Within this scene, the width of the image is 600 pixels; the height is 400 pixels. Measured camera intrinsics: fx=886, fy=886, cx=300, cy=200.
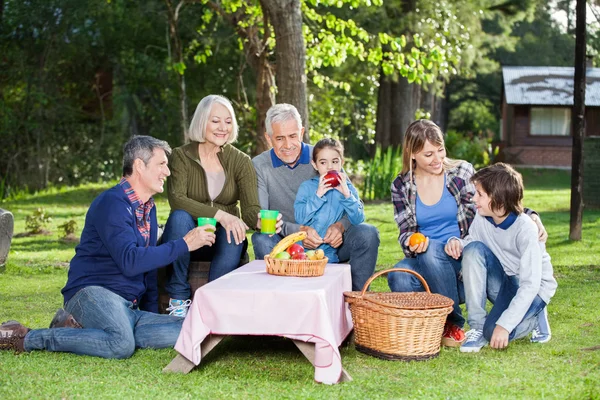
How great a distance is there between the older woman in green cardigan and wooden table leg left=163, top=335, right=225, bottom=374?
→ 112 cm

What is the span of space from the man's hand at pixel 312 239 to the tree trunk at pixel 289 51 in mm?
5670

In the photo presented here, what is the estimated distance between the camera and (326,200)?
5.91m

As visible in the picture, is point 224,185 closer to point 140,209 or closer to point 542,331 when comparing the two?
point 140,209

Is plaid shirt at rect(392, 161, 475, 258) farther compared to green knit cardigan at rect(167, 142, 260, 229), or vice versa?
green knit cardigan at rect(167, 142, 260, 229)

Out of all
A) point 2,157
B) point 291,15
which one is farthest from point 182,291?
point 2,157

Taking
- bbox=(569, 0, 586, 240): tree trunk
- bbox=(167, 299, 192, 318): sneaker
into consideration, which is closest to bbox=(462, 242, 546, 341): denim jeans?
bbox=(167, 299, 192, 318): sneaker

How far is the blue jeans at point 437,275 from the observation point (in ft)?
17.9

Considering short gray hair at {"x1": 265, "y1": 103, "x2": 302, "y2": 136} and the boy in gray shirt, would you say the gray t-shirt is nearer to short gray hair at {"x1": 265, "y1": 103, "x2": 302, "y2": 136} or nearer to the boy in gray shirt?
the boy in gray shirt

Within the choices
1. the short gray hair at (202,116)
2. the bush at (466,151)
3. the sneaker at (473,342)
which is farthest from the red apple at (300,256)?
the bush at (466,151)

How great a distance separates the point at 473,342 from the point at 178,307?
1.94 meters

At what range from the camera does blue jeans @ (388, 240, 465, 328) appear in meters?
5.45

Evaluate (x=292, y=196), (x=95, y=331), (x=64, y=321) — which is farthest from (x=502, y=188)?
(x=64, y=321)

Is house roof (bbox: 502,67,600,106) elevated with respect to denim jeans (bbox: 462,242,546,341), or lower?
elevated

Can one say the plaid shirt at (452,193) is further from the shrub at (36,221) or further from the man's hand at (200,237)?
the shrub at (36,221)
